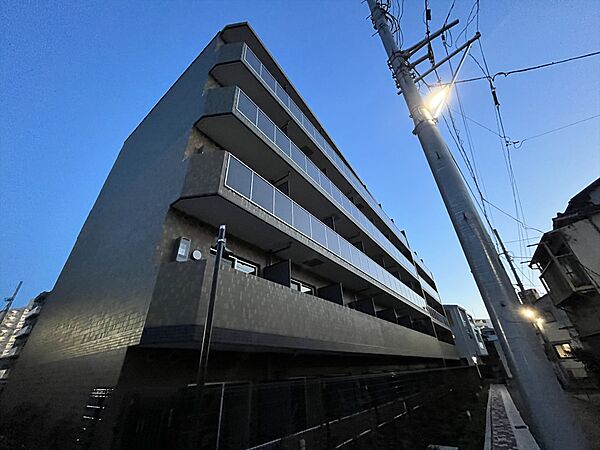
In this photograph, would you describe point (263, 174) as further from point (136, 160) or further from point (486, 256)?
point (486, 256)

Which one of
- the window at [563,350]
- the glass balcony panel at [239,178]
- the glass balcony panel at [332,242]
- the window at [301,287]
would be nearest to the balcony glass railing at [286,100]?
the glass balcony panel at [239,178]

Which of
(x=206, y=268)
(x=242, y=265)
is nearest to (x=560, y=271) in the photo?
(x=242, y=265)

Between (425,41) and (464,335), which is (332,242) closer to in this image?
(425,41)

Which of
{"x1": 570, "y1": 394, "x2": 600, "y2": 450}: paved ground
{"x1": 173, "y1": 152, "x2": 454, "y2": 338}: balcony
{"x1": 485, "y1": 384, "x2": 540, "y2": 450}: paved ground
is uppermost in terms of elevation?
{"x1": 173, "y1": 152, "x2": 454, "y2": 338}: balcony

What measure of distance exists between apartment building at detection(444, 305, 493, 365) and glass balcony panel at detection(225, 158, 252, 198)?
37.7 metres

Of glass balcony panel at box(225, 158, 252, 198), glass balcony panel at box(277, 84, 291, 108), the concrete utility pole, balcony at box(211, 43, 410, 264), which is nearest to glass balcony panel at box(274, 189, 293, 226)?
glass balcony panel at box(225, 158, 252, 198)

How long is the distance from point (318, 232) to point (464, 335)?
3786 centimetres

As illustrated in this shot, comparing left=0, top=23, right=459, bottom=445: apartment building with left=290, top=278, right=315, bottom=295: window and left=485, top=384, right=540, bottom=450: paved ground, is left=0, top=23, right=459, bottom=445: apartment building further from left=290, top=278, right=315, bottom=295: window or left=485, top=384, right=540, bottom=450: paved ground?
left=485, top=384, right=540, bottom=450: paved ground

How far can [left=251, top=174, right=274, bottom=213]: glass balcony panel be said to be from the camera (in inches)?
292

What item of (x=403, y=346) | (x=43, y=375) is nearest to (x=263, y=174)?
(x=43, y=375)

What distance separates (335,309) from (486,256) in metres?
5.73

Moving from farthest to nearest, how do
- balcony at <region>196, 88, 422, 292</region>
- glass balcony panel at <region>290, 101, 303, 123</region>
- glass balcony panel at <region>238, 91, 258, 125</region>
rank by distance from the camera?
glass balcony panel at <region>290, 101, 303, 123</region>
glass balcony panel at <region>238, 91, 258, 125</region>
balcony at <region>196, 88, 422, 292</region>

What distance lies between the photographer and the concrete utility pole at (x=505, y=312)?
8.65 feet

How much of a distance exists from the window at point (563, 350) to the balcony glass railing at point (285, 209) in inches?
787
